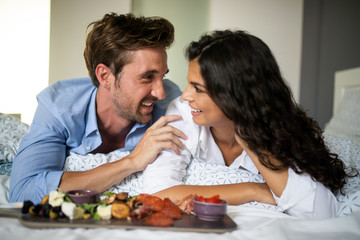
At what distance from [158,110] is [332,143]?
1077 mm

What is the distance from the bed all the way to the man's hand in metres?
0.12

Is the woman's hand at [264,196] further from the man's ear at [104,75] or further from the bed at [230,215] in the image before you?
the man's ear at [104,75]

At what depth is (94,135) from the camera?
6.28 feet

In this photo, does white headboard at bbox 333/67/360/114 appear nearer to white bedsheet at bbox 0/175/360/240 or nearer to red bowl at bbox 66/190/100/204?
white bedsheet at bbox 0/175/360/240

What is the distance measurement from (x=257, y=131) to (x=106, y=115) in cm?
107

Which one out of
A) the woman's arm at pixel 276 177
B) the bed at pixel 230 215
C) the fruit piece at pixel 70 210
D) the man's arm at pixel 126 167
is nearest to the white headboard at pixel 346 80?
the bed at pixel 230 215

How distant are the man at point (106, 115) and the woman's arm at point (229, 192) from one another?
215 millimetres

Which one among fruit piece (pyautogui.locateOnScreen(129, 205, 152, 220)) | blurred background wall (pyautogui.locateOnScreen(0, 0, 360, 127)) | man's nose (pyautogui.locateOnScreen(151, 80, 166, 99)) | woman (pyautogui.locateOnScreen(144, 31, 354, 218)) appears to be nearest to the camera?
fruit piece (pyautogui.locateOnScreen(129, 205, 152, 220))

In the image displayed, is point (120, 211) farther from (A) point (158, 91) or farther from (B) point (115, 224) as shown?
(A) point (158, 91)

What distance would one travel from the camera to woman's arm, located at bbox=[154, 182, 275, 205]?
1.34m

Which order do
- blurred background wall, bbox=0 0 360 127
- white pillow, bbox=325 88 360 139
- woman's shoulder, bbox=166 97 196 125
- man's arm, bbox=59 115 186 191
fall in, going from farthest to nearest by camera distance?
blurred background wall, bbox=0 0 360 127, white pillow, bbox=325 88 360 139, woman's shoulder, bbox=166 97 196 125, man's arm, bbox=59 115 186 191

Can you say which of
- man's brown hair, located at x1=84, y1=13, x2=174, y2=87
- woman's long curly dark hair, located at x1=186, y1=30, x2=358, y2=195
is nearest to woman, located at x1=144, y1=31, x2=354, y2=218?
woman's long curly dark hair, located at x1=186, y1=30, x2=358, y2=195

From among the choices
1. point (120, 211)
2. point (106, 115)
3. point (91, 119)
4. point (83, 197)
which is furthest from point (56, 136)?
point (120, 211)

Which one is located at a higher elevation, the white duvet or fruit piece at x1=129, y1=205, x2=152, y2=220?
fruit piece at x1=129, y1=205, x2=152, y2=220
